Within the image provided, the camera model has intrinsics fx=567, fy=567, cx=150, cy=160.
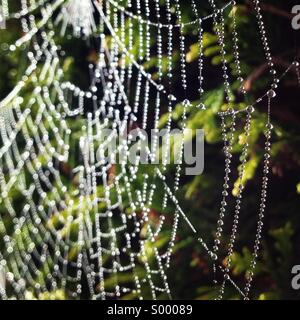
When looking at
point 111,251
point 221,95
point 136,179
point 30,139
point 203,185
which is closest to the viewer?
point 221,95

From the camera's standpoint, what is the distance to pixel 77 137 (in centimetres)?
228

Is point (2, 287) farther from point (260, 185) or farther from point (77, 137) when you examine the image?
point (260, 185)

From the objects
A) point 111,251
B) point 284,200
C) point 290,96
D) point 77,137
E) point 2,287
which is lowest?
point 2,287

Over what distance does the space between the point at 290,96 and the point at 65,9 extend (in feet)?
3.64

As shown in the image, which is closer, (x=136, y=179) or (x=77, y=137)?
(x=136, y=179)

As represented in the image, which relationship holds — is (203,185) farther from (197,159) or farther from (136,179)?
(136,179)

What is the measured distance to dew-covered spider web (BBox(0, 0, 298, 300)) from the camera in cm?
202

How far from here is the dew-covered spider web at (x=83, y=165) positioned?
202 centimetres

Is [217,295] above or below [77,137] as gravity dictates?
below

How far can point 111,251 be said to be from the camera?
87.8 inches

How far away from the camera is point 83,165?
2.33 metres
